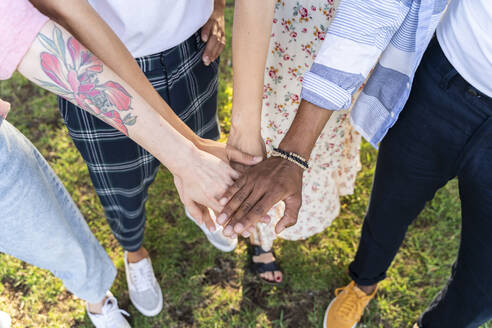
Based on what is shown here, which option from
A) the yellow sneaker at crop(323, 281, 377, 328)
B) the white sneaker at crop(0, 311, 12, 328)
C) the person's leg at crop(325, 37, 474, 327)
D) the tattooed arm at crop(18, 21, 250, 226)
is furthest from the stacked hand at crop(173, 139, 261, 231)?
the white sneaker at crop(0, 311, 12, 328)

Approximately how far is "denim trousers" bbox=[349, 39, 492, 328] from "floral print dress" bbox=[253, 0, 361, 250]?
0.32 metres

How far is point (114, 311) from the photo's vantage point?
7.32 ft

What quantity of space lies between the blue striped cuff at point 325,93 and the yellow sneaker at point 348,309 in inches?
51.9

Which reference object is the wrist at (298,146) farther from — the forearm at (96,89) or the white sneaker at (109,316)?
the white sneaker at (109,316)

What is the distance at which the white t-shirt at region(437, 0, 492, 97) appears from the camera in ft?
4.09

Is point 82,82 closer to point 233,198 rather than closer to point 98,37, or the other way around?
point 98,37

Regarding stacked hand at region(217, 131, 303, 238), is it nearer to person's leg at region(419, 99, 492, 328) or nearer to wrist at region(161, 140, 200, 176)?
wrist at region(161, 140, 200, 176)

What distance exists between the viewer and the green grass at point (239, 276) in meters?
2.36

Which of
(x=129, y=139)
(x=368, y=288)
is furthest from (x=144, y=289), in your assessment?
(x=368, y=288)

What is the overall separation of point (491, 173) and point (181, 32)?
1.24 meters

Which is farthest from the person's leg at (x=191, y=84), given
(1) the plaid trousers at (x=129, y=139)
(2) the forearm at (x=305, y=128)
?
(2) the forearm at (x=305, y=128)

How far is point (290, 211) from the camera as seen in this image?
159 centimetres

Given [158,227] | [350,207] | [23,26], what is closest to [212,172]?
[23,26]

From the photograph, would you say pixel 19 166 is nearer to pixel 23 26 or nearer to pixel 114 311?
pixel 23 26
